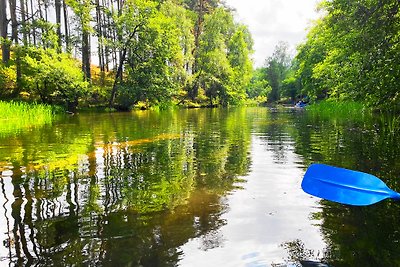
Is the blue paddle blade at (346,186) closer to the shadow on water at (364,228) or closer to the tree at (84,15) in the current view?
the shadow on water at (364,228)

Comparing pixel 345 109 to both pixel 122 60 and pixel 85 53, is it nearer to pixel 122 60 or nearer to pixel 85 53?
pixel 122 60

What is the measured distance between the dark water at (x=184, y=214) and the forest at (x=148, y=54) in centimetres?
326

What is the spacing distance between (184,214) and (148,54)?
24574mm

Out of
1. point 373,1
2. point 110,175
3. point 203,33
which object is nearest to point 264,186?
point 110,175

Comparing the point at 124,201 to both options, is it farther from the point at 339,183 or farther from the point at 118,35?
the point at 118,35

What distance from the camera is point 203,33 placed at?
41.2 m


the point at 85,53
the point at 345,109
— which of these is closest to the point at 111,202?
the point at 345,109

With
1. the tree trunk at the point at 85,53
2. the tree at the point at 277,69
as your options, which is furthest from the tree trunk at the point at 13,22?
the tree at the point at 277,69

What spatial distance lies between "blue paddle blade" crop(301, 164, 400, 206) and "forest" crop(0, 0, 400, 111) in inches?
200

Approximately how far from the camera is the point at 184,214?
337 cm

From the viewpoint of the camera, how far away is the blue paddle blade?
3.18 metres

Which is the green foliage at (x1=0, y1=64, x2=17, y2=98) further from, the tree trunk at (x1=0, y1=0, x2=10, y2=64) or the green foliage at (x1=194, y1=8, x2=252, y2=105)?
the green foliage at (x1=194, y1=8, x2=252, y2=105)

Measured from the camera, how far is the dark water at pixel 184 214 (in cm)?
253

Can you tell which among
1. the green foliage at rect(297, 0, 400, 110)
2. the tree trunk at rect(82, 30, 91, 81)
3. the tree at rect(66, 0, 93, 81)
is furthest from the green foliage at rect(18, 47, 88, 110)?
the green foliage at rect(297, 0, 400, 110)
